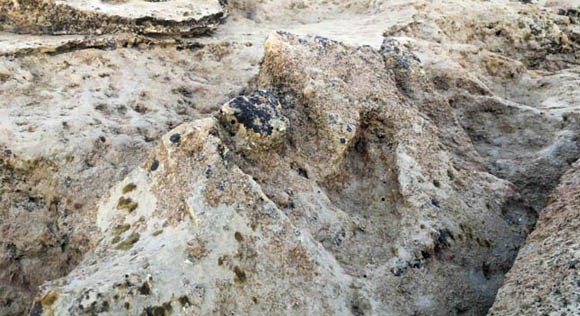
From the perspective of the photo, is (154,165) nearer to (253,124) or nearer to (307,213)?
(253,124)

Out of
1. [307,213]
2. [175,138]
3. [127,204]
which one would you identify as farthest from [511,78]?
[127,204]

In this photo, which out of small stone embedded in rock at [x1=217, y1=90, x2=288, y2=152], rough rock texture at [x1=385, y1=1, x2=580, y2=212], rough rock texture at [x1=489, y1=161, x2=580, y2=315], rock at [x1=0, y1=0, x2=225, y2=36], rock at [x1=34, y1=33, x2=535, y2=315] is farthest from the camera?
rock at [x1=0, y1=0, x2=225, y2=36]

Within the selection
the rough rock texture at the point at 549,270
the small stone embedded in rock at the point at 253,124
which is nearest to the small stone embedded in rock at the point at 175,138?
the small stone embedded in rock at the point at 253,124

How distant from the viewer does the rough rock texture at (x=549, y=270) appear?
10.6ft

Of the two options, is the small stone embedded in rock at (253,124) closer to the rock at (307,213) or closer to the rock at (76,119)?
the rock at (307,213)

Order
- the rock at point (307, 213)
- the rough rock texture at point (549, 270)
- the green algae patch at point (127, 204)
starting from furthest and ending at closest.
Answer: the green algae patch at point (127, 204) → the rock at point (307, 213) → the rough rock texture at point (549, 270)

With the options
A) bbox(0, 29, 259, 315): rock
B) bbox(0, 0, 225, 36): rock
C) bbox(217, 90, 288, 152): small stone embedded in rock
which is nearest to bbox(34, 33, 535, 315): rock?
bbox(217, 90, 288, 152): small stone embedded in rock

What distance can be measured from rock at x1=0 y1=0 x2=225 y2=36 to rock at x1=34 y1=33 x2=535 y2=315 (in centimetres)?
228

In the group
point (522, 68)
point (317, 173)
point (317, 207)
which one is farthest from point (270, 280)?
point (522, 68)

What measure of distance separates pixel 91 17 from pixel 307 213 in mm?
4114

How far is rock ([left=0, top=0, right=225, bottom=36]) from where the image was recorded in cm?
695

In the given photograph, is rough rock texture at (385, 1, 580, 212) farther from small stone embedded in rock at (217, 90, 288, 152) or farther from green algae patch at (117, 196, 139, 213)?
green algae patch at (117, 196, 139, 213)

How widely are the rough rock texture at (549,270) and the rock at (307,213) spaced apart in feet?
2.50

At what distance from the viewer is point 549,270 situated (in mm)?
3490
